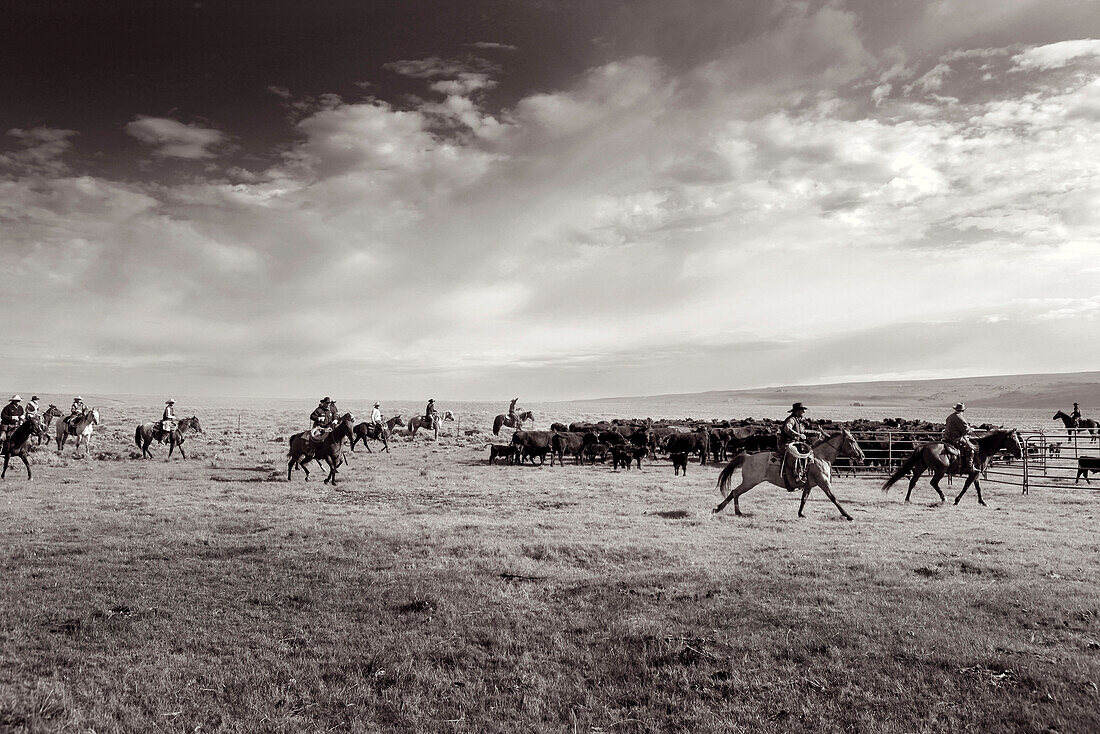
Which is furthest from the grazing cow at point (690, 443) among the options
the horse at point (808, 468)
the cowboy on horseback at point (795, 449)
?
the cowboy on horseback at point (795, 449)

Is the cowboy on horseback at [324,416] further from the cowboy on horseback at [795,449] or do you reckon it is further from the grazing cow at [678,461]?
the cowboy on horseback at [795,449]

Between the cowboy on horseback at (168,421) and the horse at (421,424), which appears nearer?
the cowboy on horseback at (168,421)

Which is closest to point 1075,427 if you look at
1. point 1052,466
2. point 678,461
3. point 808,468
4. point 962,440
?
point 1052,466

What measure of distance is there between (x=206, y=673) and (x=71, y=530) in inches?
320

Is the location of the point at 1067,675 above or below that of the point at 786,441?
below

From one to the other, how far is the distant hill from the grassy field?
115075 millimetres

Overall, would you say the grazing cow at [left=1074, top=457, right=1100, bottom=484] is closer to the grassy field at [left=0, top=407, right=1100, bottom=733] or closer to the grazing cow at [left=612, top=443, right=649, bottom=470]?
the grassy field at [left=0, top=407, right=1100, bottom=733]

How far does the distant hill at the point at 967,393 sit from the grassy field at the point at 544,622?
378 feet

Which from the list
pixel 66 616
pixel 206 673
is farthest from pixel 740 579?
pixel 66 616

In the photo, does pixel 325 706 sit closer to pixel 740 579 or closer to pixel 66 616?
pixel 66 616

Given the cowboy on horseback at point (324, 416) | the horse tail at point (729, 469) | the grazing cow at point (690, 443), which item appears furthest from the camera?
the grazing cow at point (690, 443)

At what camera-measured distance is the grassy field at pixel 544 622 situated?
5391mm

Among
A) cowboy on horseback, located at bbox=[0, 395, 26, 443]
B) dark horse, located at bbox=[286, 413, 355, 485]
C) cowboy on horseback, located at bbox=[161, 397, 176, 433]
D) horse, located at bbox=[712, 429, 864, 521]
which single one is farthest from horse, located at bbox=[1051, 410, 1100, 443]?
cowboy on horseback, located at bbox=[0, 395, 26, 443]

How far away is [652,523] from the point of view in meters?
13.2
